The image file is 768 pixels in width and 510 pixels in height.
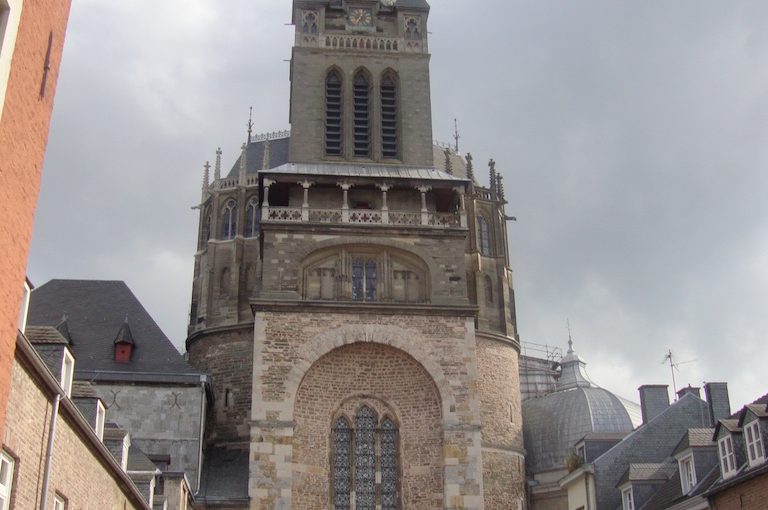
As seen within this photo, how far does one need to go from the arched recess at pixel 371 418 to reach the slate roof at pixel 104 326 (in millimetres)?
4479

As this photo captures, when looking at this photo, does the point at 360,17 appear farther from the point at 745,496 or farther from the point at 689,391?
the point at 745,496

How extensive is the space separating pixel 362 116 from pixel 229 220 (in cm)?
851

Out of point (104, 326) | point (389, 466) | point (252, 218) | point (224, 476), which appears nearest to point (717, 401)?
point (389, 466)

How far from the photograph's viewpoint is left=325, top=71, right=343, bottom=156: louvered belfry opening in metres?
33.5

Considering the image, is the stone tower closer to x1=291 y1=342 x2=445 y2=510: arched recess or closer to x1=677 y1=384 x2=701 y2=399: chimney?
x1=291 y1=342 x2=445 y2=510: arched recess

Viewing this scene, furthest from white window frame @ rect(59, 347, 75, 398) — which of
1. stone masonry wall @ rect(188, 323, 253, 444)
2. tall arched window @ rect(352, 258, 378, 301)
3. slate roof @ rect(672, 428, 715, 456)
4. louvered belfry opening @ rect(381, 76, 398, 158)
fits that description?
louvered belfry opening @ rect(381, 76, 398, 158)

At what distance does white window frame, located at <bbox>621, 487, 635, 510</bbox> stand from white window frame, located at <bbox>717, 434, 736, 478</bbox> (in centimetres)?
544

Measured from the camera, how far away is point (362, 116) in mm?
34281

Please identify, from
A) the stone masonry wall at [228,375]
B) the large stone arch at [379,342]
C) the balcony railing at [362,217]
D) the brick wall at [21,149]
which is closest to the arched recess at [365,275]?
the balcony railing at [362,217]

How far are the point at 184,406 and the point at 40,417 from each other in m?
16.8

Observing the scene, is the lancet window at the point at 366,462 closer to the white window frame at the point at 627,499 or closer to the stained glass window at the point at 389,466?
the stained glass window at the point at 389,466

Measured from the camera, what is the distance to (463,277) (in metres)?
28.9

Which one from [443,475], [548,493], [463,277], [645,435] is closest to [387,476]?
[443,475]

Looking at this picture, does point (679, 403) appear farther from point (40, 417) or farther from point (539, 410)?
point (40, 417)
